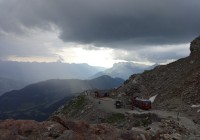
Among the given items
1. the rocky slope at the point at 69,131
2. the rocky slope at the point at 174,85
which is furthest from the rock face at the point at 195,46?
the rocky slope at the point at 69,131

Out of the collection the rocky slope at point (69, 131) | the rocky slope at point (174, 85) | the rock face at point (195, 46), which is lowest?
the rocky slope at point (69, 131)

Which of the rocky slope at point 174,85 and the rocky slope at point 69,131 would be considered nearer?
the rocky slope at point 69,131

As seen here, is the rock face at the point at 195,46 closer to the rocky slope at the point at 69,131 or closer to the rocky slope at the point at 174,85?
the rocky slope at the point at 174,85

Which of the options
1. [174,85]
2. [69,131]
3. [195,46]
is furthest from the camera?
[195,46]

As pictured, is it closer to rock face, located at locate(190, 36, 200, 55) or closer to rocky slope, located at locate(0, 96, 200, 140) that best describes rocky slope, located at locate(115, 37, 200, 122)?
rock face, located at locate(190, 36, 200, 55)

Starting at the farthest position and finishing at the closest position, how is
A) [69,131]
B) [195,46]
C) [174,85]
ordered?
[195,46] → [174,85] → [69,131]

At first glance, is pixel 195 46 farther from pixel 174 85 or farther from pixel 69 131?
pixel 69 131

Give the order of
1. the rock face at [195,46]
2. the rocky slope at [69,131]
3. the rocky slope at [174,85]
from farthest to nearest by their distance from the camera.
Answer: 1. the rock face at [195,46]
2. the rocky slope at [174,85]
3. the rocky slope at [69,131]

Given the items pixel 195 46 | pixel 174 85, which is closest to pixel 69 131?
pixel 174 85

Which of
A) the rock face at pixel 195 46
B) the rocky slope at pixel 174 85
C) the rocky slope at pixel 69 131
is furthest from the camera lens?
the rock face at pixel 195 46

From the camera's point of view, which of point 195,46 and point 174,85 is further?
point 195,46

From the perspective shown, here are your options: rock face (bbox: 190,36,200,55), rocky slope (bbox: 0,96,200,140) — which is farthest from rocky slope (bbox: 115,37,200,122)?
rocky slope (bbox: 0,96,200,140)

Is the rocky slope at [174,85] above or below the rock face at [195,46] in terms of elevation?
below

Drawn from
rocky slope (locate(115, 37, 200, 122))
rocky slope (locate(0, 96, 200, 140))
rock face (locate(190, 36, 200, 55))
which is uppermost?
rock face (locate(190, 36, 200, 55))
